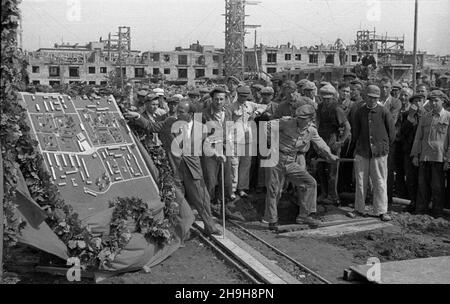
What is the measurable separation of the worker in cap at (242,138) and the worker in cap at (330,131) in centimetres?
122

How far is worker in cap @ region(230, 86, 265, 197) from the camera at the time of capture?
10.0 meters

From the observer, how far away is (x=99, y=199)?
6.98 m

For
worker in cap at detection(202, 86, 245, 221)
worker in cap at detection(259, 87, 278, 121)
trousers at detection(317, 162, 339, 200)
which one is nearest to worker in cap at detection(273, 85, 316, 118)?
worker in cap at detection(259, 87, 278, 121)

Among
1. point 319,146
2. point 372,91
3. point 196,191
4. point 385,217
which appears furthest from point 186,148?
point 385,217

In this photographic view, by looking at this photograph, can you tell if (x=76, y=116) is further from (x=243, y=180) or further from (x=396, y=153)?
(x=396, y=153)

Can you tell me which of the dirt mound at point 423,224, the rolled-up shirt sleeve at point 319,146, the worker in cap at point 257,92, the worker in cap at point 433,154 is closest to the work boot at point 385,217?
the dirt mound at point 423,224

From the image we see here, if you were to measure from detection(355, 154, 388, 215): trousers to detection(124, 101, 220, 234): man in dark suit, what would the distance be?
2777 mm

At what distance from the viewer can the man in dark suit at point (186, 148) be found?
818 centimetres

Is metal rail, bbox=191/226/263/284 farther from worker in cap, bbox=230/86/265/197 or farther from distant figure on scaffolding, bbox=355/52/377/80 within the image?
distant figure on scaffolding, bbox=355/52/377/80

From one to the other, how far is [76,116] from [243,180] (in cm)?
374

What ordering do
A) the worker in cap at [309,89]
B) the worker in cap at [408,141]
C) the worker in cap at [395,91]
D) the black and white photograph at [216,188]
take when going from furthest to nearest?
1. the worker in cap at [395,91]
2. the worker in cap at [309,89]
3. the worker in cap at [408,141]
4. the black and white photograph at [216,188]

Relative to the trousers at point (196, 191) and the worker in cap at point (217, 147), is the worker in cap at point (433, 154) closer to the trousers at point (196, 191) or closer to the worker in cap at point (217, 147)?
the worker in cap at point (217, 147)

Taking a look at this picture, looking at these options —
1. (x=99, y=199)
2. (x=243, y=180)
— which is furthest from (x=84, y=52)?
(x=99, y=199)

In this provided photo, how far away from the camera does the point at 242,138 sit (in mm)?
10094
